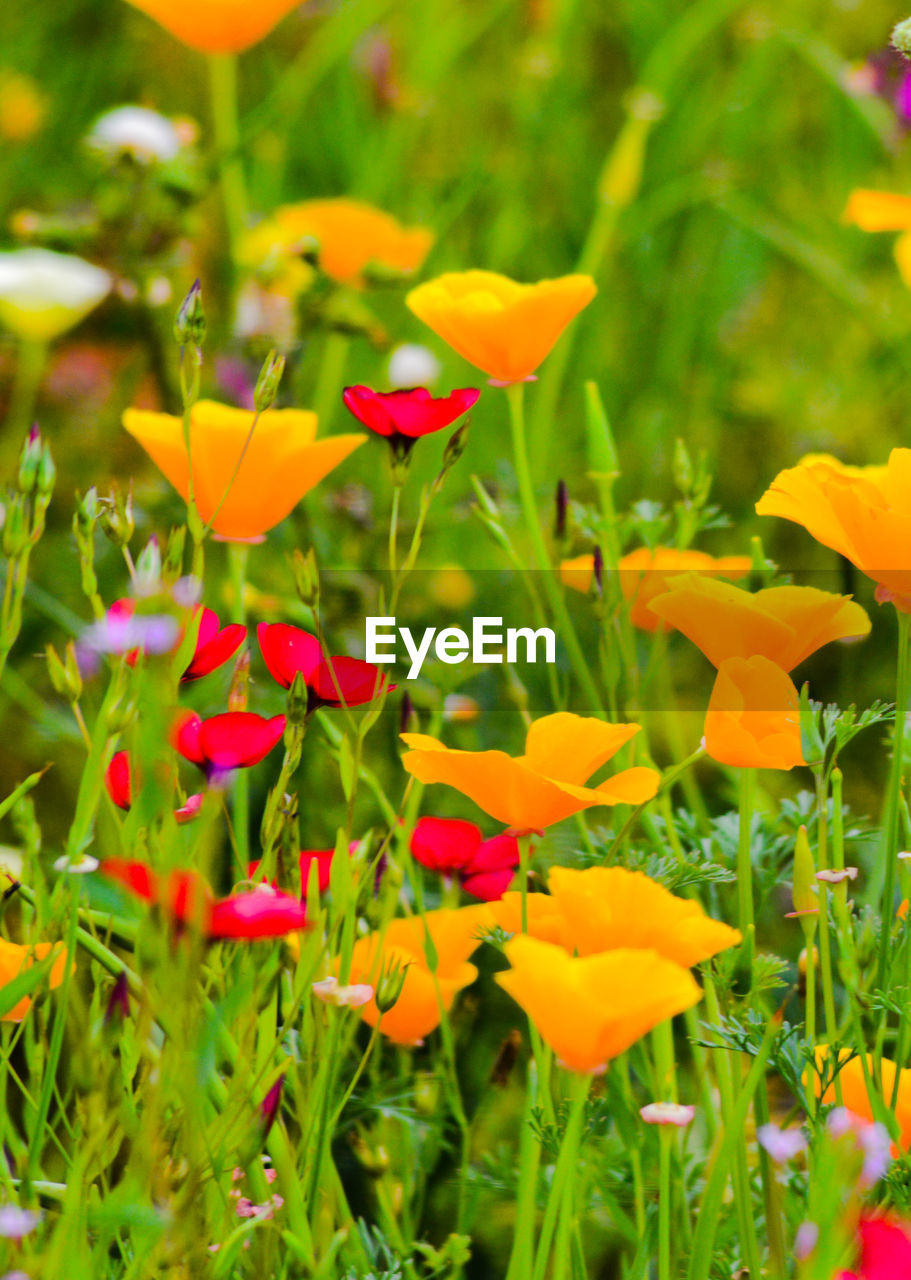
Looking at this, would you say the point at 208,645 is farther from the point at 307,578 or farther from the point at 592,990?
the point at 592,990

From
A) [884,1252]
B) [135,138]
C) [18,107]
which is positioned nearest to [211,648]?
[884,1252]

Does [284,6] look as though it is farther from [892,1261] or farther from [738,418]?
[892,1261]

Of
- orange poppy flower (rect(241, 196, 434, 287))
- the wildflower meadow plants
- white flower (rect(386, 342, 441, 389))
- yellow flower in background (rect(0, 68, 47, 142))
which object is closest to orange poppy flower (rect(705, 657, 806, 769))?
the wildflower meadow plants

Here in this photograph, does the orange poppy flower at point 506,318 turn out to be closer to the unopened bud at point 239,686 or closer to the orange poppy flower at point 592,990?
the unopened bud at point 239,686

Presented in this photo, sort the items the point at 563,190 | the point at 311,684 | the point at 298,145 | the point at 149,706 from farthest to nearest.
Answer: the point at 298,145 → the point at 563,190 → the point at 311,684 → the point at 149,706

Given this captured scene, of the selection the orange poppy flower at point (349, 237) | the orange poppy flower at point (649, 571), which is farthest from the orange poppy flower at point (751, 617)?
the orange poppy flower at point (349, 237)

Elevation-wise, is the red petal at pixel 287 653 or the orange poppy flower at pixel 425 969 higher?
the red petal at pixel 287 653

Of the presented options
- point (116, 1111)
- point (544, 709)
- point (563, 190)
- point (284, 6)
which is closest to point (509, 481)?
point (544, 709)
